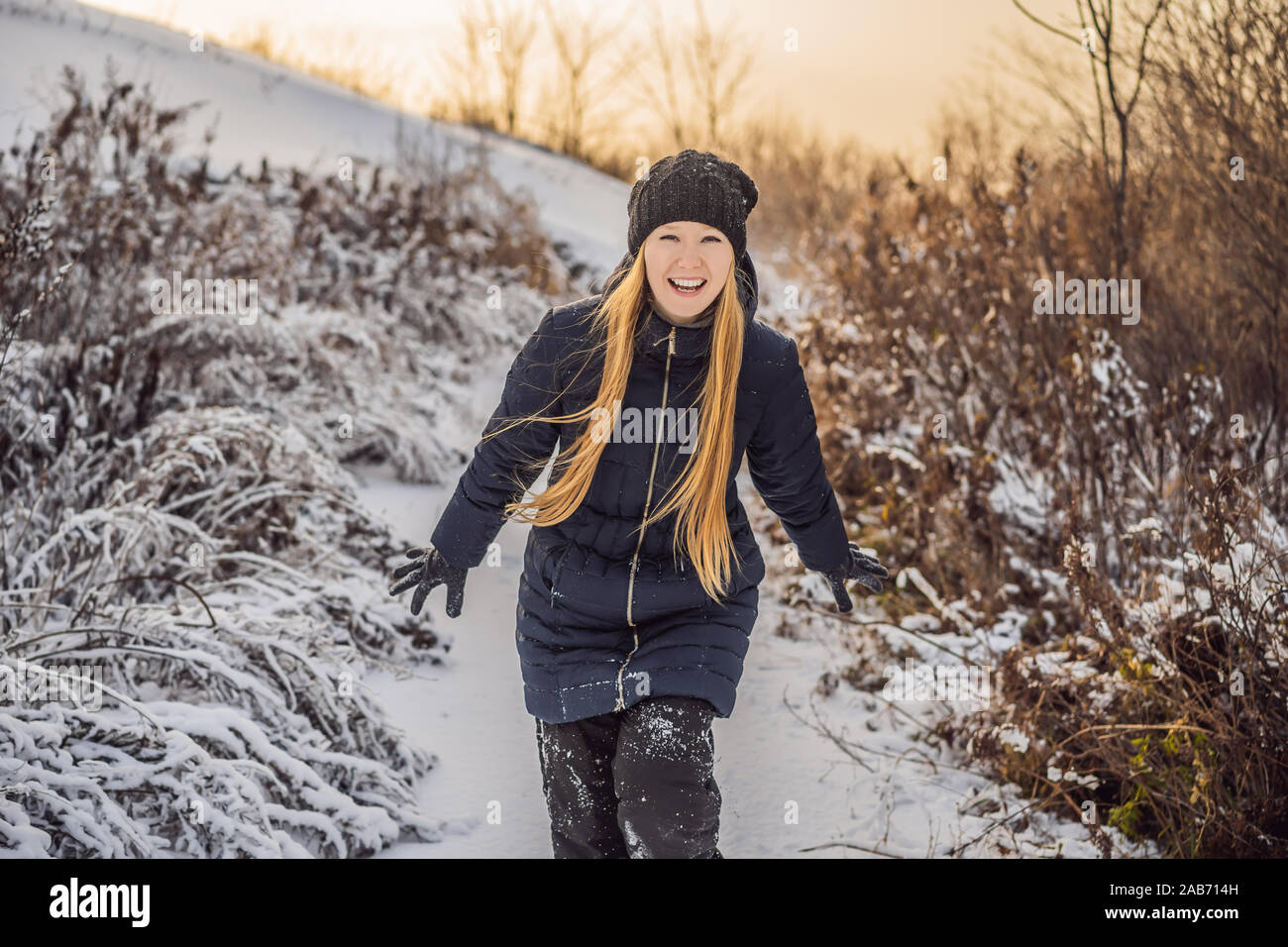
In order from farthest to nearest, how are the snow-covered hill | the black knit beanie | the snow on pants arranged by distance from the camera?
the snow-covered hill → the black knit beanie → the snow on pants

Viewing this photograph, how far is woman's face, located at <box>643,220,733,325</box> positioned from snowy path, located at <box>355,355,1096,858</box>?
149 centimetres

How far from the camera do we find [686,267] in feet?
6.84

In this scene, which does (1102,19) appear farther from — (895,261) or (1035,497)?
(1035,497)

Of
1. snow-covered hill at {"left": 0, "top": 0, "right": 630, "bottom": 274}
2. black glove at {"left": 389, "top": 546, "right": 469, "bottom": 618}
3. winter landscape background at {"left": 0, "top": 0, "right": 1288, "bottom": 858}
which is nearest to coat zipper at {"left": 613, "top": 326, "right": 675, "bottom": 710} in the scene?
black glove at {"left": 389, "top": 546, "right": 469, "bottom": 618}

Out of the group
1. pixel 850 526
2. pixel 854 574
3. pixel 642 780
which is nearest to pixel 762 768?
pixel 854 574

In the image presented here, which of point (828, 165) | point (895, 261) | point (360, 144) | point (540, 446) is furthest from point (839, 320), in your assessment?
point (828, 165)

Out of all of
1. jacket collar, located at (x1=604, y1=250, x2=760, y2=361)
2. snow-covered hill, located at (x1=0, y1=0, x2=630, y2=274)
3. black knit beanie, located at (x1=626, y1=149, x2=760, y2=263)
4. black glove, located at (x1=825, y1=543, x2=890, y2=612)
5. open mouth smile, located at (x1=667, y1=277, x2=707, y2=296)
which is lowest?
black glove, located at (x1=825, y1=543, x2=890, y2=612)

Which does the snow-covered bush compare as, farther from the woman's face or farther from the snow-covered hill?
the snow-covered hill

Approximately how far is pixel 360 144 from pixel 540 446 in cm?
1235

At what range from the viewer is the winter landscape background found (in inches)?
102

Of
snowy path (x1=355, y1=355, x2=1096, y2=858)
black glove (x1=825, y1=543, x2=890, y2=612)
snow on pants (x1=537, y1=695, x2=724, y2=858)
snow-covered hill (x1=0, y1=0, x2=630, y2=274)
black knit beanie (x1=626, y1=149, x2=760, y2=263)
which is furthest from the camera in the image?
snow-covered hill (x1=0, y1=0, x2=630, y2=274)

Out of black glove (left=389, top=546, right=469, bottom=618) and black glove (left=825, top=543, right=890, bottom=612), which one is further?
black glove (left=825, top=543, right=890, bottom=612)

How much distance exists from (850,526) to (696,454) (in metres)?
3.18

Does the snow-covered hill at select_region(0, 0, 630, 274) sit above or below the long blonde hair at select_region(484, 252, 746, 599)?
above
